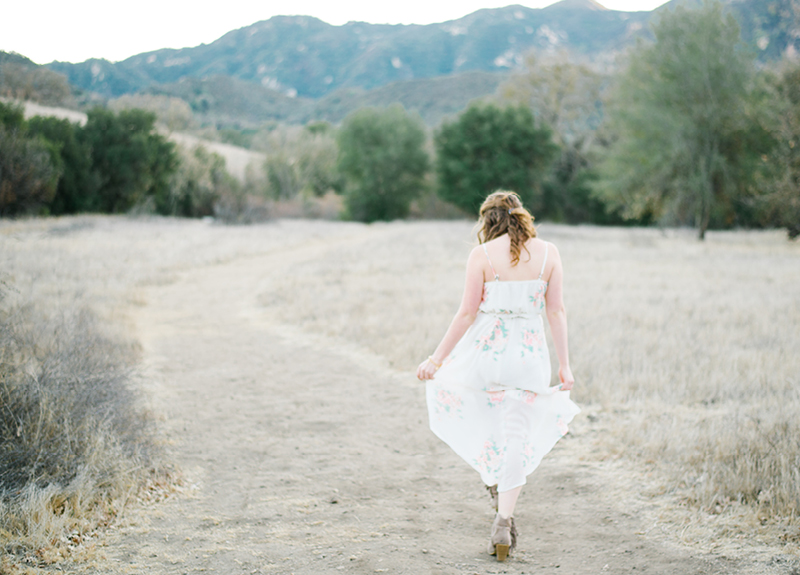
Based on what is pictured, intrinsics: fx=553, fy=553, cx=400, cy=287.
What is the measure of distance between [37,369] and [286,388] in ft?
8.86

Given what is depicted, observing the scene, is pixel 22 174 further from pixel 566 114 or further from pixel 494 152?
pixel 566 114

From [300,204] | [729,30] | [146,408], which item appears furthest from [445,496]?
[300,204]

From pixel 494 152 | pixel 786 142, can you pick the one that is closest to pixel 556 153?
pixel 494 152

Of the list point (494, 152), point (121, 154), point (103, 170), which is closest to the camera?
point (103, 170)

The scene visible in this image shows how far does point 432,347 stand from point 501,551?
504 cm

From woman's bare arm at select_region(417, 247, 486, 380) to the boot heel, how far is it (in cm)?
100

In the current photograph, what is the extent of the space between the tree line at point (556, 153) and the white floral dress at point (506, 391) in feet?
51.2

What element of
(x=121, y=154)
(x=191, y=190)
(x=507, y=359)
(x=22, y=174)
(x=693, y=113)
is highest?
(x=693, y=113)

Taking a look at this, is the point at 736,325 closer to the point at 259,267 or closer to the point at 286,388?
the point at 286,388

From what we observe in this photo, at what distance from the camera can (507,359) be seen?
308cm

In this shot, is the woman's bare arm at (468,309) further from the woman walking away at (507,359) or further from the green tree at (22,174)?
the green tree at (22,174)

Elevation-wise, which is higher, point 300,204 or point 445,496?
point 300,204

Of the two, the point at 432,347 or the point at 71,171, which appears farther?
the point at 71,171

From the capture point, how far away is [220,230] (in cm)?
2583
